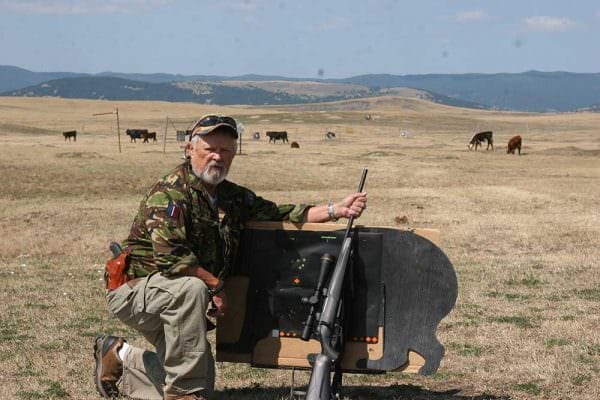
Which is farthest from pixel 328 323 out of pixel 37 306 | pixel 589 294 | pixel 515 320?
pixel 589 294

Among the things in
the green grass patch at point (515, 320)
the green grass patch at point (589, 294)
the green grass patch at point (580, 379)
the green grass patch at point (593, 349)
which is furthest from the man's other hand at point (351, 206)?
the green grass patch at point (589, 294)

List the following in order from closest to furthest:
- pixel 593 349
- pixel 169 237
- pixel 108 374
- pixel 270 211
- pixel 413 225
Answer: pixel 169 237, pixel 270 211, pixel 108 374, pixel 593 349, pixel 413 225

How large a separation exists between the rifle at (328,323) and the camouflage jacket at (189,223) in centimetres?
50

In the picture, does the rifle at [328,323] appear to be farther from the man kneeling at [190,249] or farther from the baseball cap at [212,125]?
the baseball cap at [212,125]

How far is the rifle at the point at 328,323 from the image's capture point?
202 inches

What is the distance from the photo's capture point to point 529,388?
636 centimetres

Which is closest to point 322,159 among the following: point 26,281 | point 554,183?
point 554,183

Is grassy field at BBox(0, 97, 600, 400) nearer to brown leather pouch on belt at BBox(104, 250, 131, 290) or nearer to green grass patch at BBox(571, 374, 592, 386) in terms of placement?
green grass patch at BBox(571, 374, 592, 386)

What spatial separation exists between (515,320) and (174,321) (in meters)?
4.69

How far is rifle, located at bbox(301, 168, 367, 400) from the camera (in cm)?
512

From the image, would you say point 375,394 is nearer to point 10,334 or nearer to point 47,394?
point 47,394

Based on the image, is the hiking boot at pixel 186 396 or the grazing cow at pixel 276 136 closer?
the hiking boot at pixel 186 396

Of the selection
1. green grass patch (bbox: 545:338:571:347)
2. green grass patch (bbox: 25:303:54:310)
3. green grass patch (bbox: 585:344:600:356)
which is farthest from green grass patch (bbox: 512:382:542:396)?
green grass patch (bbox: 25:303:54:310)

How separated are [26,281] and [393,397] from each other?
312 inches
